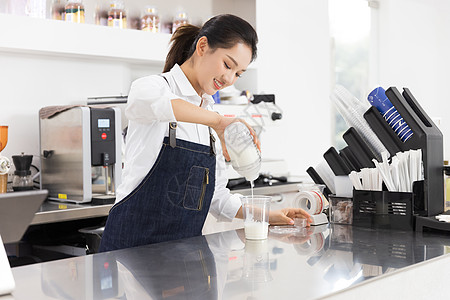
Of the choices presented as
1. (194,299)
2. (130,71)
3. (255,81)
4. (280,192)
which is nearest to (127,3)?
(130,71)

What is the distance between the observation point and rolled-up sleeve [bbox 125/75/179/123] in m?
1.62

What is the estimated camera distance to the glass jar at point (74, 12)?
3461 millimetres

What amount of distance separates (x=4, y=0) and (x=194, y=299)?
2922mm

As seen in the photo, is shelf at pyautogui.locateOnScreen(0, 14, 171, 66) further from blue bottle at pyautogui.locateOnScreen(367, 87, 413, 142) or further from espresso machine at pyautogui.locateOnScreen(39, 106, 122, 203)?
blue bottle at pyautogui.locateOnScreen(367, 87, 413, 142)

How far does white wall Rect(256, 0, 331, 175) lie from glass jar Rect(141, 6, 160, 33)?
1.06 meters

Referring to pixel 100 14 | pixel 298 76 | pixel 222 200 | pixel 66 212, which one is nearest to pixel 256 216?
pixel 222 200

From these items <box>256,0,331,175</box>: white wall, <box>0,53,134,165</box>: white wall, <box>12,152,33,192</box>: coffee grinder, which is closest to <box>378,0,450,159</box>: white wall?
<box>256,0,331,175</box>: white wall

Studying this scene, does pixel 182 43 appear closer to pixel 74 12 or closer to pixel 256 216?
pixel 256 216

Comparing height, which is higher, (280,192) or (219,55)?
(219,55)

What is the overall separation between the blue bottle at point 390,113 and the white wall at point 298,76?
2.67m

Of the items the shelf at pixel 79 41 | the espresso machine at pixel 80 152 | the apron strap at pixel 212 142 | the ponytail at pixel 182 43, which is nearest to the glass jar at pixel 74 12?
the shelf at pixel 79 41

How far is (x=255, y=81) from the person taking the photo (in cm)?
434

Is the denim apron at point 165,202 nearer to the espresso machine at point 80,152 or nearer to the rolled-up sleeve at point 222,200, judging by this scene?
the rolled-up sleeve at point 222,200

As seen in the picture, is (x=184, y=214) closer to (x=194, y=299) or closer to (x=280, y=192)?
(x=194, y=299)
